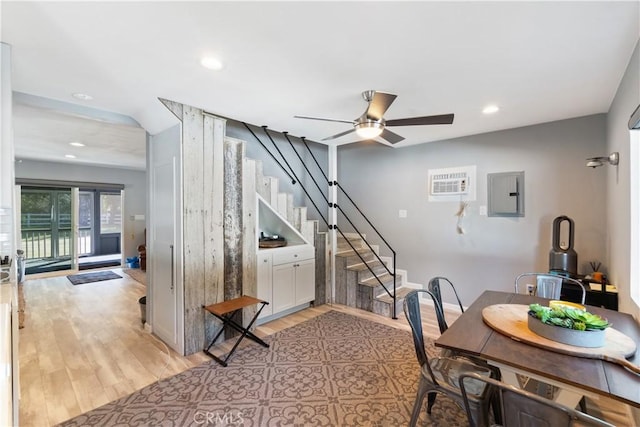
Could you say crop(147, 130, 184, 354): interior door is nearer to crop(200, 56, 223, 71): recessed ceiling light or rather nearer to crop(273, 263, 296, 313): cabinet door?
crop(200, 56, 223, 71): recessed ceiling light

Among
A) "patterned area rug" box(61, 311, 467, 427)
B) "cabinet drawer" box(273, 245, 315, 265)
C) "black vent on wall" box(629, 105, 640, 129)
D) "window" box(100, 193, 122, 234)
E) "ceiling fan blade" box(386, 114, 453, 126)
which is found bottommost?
"patterned area rug" box(61, 311, 467, 427)

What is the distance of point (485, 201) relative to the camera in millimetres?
4125

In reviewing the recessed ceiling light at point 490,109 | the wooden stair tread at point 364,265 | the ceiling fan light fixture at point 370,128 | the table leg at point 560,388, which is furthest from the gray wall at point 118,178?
the table leg at point 560,388

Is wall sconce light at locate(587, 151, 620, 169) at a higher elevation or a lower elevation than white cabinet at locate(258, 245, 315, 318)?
higher

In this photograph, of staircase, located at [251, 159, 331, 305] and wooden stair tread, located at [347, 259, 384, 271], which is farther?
wooden stair tread, located at [347, 259, 384, 271]

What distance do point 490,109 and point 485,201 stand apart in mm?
1441

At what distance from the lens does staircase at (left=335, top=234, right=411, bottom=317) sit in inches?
165

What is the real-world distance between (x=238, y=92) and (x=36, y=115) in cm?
275

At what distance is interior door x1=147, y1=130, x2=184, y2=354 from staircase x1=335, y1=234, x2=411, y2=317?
2336 millimetres

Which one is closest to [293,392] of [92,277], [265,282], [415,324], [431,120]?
[415,324]

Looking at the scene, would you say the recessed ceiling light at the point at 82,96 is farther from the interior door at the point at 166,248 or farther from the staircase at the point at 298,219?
the staircase at the point at 298,219

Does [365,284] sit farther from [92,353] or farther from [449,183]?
[92,353]

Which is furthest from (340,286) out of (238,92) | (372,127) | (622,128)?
(622,128)

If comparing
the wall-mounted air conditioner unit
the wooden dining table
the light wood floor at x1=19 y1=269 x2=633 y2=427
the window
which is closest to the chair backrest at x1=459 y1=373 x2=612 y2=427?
the wooden dining table
